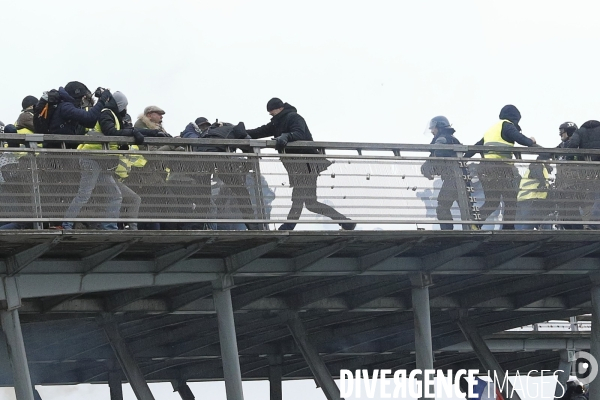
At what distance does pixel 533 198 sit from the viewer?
23812 millimetres

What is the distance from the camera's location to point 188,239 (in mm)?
20297

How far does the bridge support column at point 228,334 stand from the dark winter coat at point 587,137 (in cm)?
628

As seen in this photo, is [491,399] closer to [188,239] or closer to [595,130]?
[595,130]

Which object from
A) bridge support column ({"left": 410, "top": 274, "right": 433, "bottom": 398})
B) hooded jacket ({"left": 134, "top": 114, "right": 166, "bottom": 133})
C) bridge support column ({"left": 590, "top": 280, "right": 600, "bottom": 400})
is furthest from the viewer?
bridge support column ({"left": 590, "top": 280, "right": 600, "bottom": 400})

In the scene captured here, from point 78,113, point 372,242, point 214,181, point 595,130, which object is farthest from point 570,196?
point 78,113

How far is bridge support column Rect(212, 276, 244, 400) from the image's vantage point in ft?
74.5

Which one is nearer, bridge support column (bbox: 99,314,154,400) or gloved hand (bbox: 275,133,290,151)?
gloved hand (bbox: 275,133,290,151)

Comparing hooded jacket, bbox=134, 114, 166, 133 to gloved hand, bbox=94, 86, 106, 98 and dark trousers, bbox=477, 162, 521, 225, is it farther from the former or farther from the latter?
dark trousers, bbox=477, 162, 521, 225

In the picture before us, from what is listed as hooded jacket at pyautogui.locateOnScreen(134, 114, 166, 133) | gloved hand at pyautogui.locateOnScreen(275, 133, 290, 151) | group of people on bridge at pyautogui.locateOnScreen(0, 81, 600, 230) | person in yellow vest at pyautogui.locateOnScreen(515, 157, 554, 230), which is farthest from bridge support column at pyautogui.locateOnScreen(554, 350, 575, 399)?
hooded jacket at pyautogui.locateOnScreen(134, 114, 166, 133)

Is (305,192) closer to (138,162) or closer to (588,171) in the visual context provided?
(138,162)

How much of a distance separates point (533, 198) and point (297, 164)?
13.7ft

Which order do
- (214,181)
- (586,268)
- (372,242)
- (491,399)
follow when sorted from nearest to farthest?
1. (214,181)
2. (372,242)
3. (586,268)
4. (491,399)

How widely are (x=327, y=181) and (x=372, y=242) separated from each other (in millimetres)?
1195

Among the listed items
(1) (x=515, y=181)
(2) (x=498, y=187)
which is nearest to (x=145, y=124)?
(2) (x=498, y=187)
